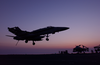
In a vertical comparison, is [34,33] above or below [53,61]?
above

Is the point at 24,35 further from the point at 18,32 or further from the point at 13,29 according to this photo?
the point at 13,29

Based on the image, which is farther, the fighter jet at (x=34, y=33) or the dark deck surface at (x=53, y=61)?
the fighter jet at (x=34, y=33)

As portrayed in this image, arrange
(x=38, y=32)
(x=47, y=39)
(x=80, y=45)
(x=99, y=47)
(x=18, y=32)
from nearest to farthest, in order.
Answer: (x=47, y=39), (x=38, y=32), (x=18, y=32), (x=80, y=45), (x=99, y=47)

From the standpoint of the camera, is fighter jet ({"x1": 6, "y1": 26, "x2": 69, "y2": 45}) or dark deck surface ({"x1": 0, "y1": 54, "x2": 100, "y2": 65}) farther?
fighter jet ({"x1": 6, "y1": 26, "x2": 69, "y2": 45})

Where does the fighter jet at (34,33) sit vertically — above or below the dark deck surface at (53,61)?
above

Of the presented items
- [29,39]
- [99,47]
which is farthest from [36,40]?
[99,47]

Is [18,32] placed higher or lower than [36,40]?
higher

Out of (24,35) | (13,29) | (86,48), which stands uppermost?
(13,29)

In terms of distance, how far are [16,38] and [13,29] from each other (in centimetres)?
418

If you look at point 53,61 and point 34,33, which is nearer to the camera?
point 53,61

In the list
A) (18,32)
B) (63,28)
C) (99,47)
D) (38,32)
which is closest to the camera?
(63,28)

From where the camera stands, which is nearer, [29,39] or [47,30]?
[47,30]

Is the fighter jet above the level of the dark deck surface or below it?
above

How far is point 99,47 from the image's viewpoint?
7488 cm
